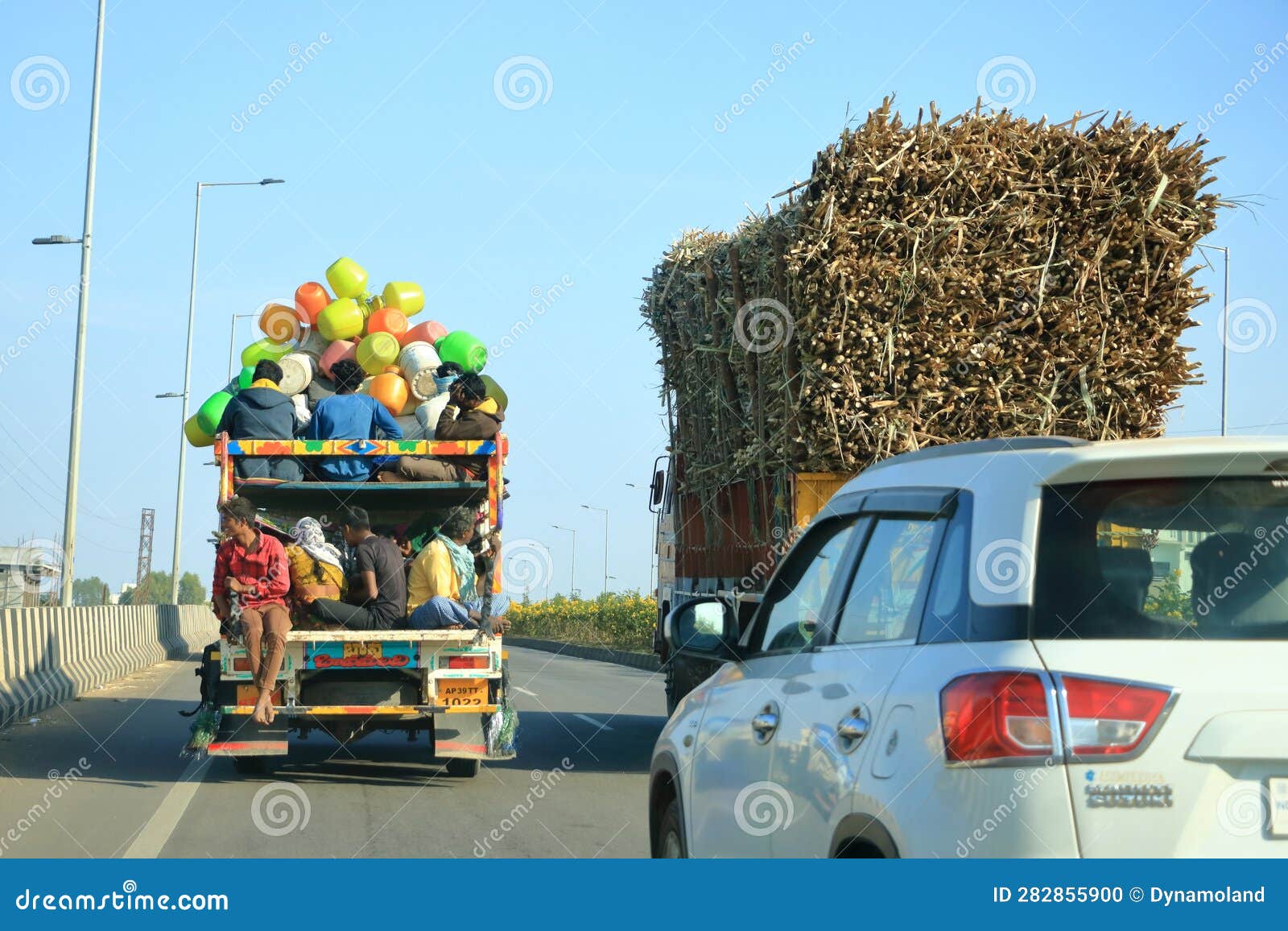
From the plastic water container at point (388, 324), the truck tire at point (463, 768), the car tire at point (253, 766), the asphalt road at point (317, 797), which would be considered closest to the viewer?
the asphalt road at point (317, 797)

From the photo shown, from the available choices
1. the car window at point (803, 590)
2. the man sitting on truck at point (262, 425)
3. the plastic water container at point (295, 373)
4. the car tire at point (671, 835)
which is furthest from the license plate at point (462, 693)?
the car window at point (803, 590)

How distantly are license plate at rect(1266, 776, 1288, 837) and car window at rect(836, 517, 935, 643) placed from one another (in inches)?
35.1

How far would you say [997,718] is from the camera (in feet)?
10.3

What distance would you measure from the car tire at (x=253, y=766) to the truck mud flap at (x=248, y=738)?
0.45m

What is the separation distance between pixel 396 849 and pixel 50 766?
4.87 m

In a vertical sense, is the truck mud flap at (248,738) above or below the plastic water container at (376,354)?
below

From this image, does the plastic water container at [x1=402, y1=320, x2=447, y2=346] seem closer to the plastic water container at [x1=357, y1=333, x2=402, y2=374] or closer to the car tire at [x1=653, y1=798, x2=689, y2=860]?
the plastic water container at [x1=357, y1=333, x2=402, y2=374]

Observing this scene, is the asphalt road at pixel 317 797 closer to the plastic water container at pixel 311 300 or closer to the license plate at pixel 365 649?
the license plate at pixel 365 649

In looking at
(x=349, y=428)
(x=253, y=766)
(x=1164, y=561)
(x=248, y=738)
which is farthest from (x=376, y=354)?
(x=1164, y=561)

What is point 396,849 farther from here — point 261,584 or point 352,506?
point 352,506

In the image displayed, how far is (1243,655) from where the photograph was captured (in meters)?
3.15

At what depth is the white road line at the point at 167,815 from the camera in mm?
8289

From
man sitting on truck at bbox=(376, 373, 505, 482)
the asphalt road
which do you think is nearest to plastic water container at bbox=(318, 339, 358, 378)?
man sitting on truck at bbox=(376, 373, 505, 482)

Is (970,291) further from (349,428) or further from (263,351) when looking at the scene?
(263,351)
